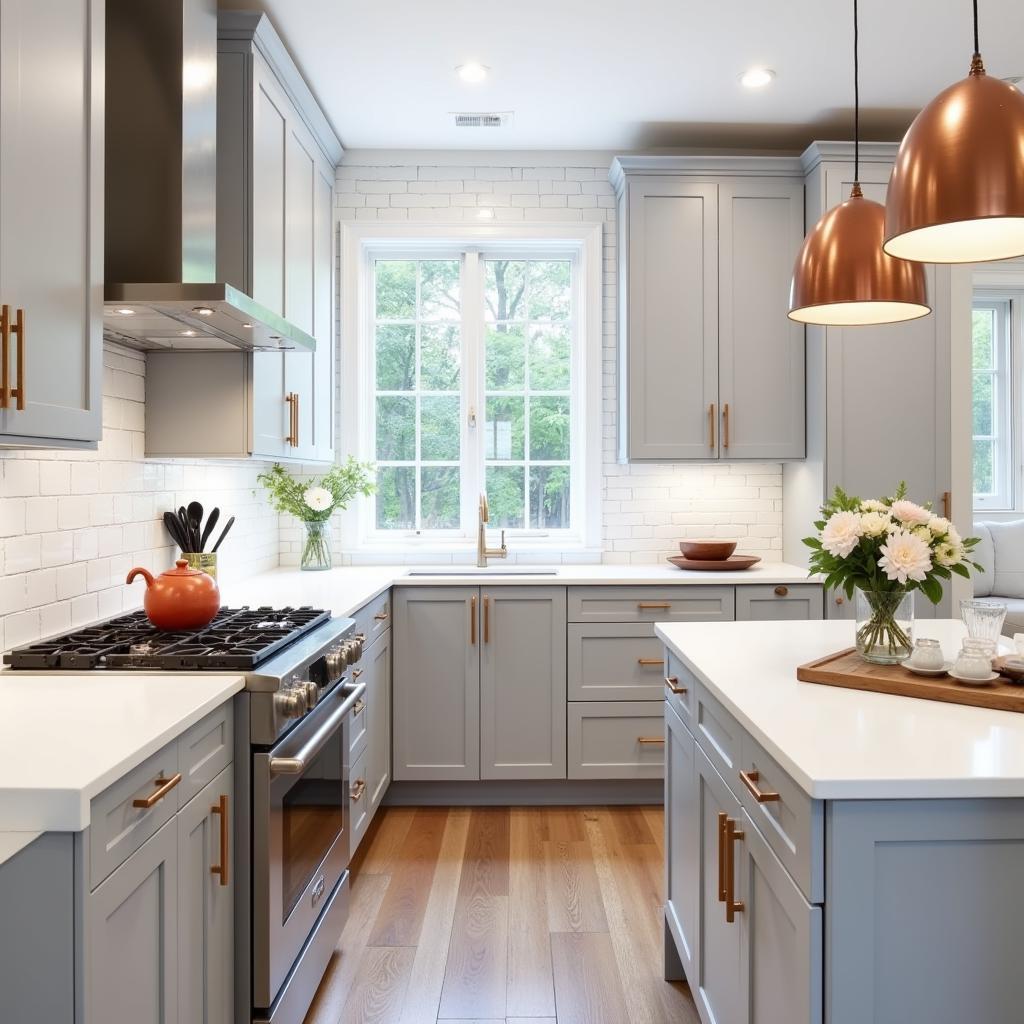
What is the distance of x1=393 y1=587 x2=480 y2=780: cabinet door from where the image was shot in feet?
11.7

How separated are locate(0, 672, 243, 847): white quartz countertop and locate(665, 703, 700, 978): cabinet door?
3.59ft

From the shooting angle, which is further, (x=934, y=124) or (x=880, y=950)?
(x=934, y=124)

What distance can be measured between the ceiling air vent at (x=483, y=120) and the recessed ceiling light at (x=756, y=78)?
0.98 m

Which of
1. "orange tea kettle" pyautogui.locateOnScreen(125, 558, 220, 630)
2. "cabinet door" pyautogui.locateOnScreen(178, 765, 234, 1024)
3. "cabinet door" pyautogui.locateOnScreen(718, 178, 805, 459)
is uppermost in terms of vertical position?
"cabinet door" pyautogui.locateOnScreen(718, 178, 805, 459)

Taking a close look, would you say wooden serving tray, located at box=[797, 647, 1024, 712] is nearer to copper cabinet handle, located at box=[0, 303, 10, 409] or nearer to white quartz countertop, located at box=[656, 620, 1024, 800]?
white quartz countertop, located at box=[656, 620, 1024, 800]

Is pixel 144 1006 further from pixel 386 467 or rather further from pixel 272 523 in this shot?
pixel 386 467

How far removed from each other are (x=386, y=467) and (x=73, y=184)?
269 cm

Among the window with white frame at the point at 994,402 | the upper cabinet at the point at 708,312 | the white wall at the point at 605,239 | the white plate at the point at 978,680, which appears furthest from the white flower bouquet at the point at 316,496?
the window with white frame at the point at 994,402

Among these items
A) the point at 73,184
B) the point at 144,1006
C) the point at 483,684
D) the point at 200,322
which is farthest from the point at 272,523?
the point at 144,1006

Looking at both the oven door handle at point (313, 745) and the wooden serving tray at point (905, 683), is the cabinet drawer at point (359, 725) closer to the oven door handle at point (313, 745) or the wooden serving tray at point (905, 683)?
the oven door handle at point (313, 745)

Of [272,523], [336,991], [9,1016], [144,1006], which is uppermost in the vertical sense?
[272,523]

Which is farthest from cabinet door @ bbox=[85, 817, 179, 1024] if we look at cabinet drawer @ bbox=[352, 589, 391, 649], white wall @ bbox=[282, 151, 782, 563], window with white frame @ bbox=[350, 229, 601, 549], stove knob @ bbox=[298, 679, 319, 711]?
window with white frame @ bbox=[350, 229, 601, 549]

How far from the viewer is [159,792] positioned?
1400 mm

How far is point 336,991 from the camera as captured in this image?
2293 mm
